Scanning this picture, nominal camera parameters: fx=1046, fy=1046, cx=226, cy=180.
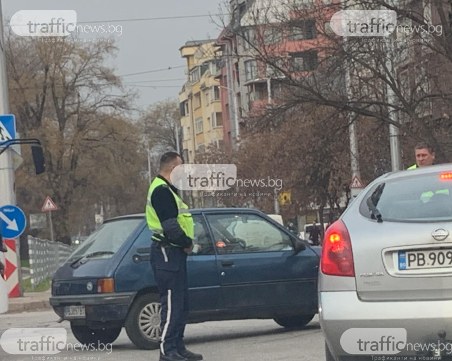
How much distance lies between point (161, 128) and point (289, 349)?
9140 cm

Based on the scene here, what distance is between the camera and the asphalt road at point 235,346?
33.9 ft

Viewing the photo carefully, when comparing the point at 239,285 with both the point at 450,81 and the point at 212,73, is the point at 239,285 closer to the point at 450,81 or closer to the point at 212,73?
the point at 450,81

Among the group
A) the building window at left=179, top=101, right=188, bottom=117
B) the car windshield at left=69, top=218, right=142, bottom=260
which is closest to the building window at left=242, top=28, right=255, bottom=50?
the car windshield at left=69, top=218, right=142, bottom=260

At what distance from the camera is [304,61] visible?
2450 cm

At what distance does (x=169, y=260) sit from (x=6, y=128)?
31.1ft

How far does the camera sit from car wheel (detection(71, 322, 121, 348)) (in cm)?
Answer: 1192

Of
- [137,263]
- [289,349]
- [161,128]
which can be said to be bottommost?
[289,349]

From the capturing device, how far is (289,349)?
A: 10.7 m

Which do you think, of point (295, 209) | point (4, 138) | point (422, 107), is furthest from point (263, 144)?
point (4, 138)

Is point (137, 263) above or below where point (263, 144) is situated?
below

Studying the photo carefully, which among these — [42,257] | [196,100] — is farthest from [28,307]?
[196,100]

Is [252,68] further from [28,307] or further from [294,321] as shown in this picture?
[294,321]

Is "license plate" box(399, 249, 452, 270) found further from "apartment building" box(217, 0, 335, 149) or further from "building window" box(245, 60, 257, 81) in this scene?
"building window" box(245, 60, 257, 81)

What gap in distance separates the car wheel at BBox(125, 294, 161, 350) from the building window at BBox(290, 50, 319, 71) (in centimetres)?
1353
